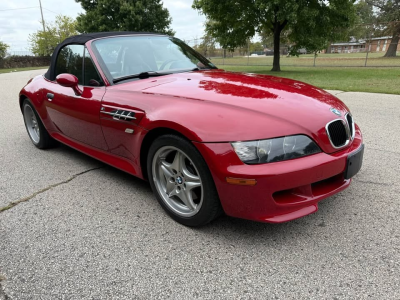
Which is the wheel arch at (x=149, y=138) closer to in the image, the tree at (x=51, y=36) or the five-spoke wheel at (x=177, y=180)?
the five-spoke wheel at (x=177, y=180)

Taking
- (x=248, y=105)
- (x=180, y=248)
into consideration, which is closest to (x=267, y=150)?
(x=248, y=105)

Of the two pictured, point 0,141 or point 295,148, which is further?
point 0,141

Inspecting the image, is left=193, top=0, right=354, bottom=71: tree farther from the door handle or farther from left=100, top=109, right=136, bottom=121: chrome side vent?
left=100, top=109, right=136, bottom=121: chrome side vent

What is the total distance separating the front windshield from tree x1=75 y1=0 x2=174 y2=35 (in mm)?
31002

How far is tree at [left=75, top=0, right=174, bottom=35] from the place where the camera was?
31.6m

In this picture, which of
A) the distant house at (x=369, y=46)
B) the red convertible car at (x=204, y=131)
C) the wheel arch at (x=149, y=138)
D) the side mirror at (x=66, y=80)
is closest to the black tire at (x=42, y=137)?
the red convertible car at (x=204, y=131)

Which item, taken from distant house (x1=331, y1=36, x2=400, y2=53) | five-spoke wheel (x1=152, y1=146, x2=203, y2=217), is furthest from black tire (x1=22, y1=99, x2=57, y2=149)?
distant house (x1=331, y1=36, x2=400, y2=53)

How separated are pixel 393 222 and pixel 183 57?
2570mm

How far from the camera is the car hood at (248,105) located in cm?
200

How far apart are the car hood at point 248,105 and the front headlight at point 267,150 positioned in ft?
0.14

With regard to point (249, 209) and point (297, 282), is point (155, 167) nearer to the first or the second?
point (249, 209)

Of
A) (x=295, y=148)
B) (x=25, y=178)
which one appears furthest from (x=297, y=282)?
(x=25, y=178)

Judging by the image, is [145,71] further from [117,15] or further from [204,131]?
[117,15]

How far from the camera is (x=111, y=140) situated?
110 inches
